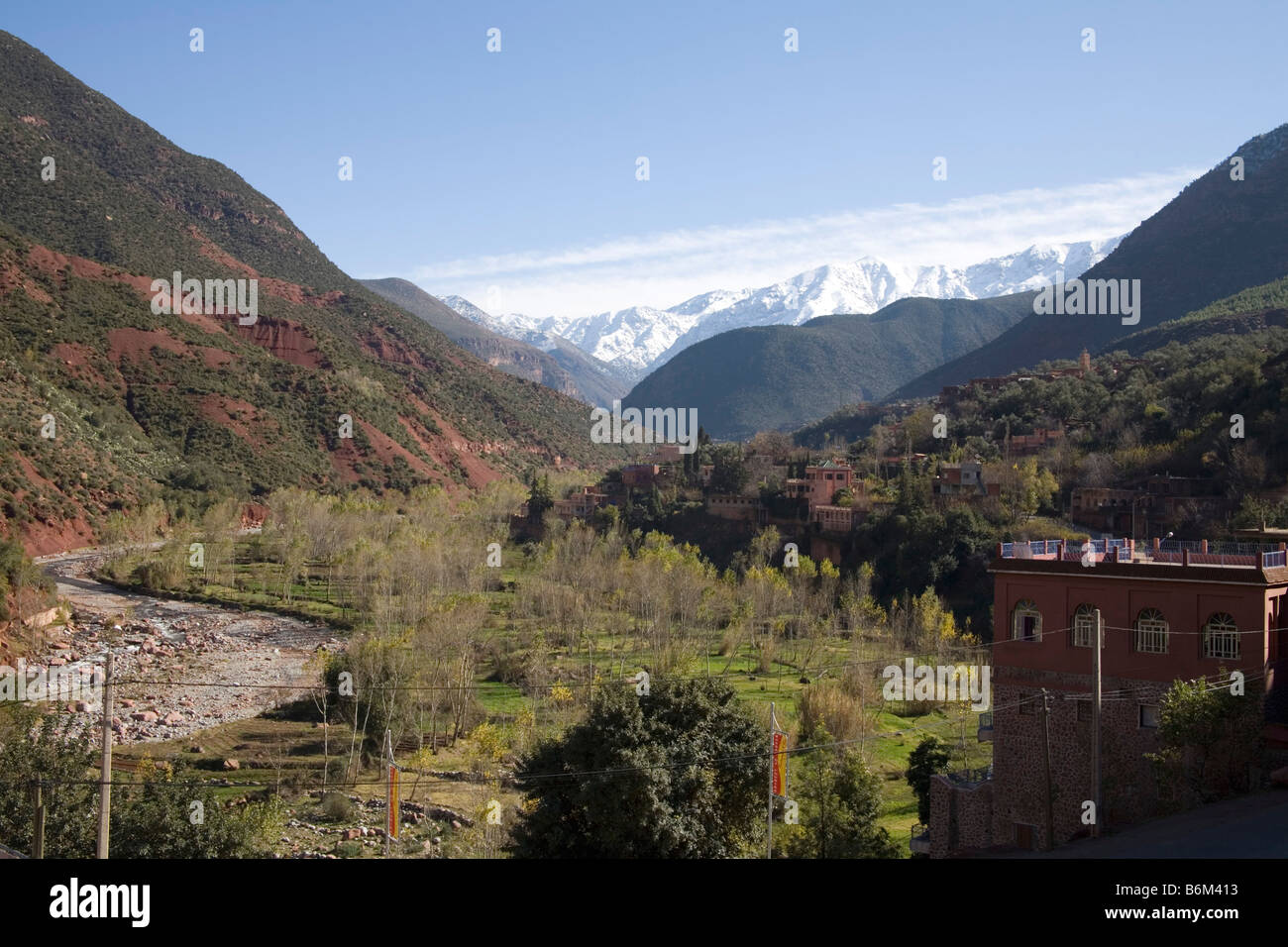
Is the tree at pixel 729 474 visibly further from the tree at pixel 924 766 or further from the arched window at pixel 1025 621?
the arched window at pixel 1025 621

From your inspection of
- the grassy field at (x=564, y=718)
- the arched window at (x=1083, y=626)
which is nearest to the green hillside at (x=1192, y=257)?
the grassy field at (x=564, y=718)

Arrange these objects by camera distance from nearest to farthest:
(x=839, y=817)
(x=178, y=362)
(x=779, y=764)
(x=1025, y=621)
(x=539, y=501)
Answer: (x=779, y=764), (x=839, y=817), (x=1025, y=621), (x=539, y=501), (x=178, y=362)

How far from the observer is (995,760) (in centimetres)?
2136

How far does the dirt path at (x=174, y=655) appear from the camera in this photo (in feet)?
110

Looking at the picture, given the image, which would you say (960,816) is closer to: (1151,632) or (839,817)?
(839,817)

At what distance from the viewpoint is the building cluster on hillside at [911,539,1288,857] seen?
19.1 metres

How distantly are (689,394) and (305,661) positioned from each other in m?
147

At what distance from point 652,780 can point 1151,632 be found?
981cm

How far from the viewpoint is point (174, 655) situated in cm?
4178

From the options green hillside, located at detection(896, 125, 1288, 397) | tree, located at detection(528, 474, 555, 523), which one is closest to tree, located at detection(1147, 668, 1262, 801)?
tree, located at detection(528, 474, 555, 523)

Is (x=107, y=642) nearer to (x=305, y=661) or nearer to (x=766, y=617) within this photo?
(x=305, y=661)

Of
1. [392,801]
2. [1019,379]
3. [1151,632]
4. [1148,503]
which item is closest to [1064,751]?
[1151,632]

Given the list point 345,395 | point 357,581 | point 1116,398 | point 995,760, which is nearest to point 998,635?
point 995,760

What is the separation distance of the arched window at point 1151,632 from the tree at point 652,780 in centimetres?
731
